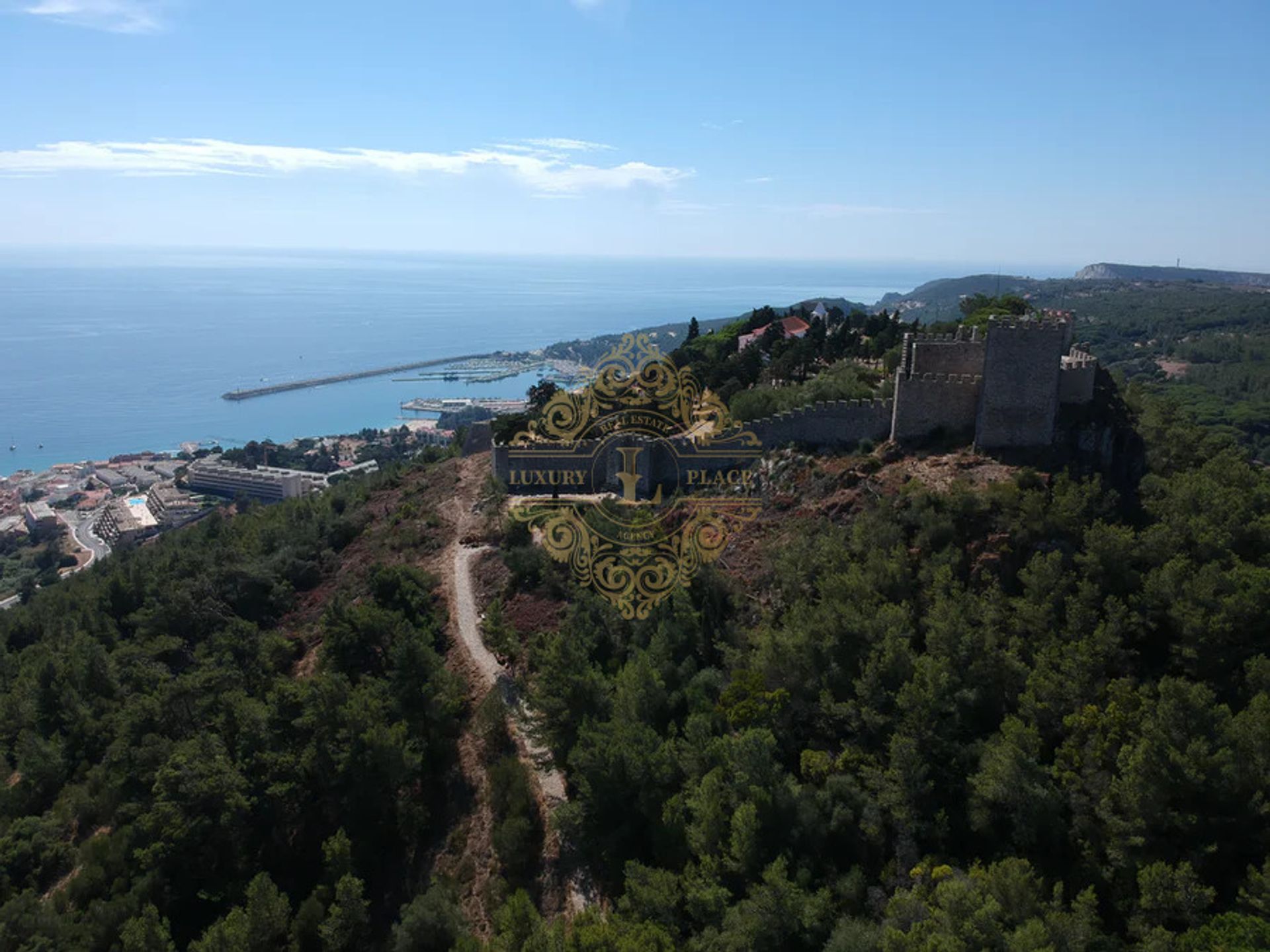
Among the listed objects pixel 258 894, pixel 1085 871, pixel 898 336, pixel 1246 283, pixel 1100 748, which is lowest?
pixel 258 894

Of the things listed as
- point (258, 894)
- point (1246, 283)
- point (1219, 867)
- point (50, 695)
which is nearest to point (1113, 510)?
point (1219, 867)

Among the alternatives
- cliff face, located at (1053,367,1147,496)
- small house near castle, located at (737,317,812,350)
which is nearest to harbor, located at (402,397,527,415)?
small house near castle, located at (737,317,812,350)

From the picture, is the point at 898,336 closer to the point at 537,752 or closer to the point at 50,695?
the point at 537,752

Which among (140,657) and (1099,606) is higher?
(1099,606)

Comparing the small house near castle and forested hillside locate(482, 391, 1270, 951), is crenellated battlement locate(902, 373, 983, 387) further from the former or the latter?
the small house near castle

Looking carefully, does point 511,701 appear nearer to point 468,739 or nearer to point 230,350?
point 468,739

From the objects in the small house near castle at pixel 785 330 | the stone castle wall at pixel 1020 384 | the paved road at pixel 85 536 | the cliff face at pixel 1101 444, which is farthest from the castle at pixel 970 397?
the paved road at pixel 85 536
